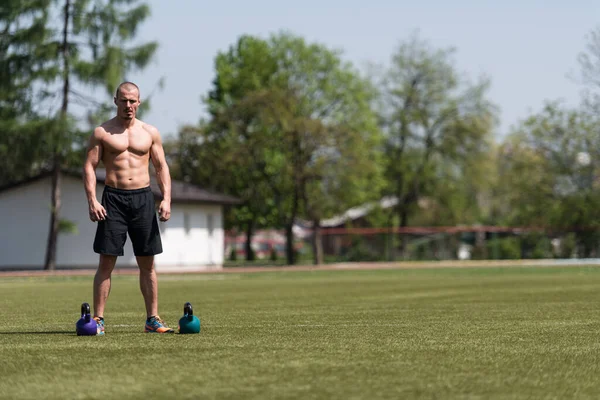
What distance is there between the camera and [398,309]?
13.0 meters

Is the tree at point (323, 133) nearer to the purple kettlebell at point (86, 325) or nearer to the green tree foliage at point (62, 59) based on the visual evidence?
the green tree foliage at point (62, 59)

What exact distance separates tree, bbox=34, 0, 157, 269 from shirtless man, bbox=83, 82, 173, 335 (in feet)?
111

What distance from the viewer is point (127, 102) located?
→ 9352 mm

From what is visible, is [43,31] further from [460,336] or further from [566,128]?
[460,336]

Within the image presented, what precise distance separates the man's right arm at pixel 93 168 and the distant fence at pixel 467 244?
151 ft

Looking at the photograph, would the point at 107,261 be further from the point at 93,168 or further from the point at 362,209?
the point at 362,209

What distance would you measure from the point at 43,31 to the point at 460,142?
3216 cm

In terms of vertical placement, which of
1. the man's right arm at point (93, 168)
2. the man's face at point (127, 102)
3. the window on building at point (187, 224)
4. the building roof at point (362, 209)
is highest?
the building roof at point (362, 209)

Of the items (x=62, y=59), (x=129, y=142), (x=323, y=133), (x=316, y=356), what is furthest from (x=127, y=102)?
(x=323, y=133)

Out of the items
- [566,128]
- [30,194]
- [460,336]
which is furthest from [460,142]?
[460,336]

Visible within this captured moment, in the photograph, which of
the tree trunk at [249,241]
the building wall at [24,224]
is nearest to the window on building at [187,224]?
the building wall at [24,224]

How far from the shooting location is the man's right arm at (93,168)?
30.3ft

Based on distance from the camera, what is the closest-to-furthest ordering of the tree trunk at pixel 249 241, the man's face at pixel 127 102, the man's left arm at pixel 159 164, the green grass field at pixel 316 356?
the green grass field at pixel 316 356, the man's face at pixel 127 102, the man's left arm at pixel 159 164, the tree trunk at pixel 249 241

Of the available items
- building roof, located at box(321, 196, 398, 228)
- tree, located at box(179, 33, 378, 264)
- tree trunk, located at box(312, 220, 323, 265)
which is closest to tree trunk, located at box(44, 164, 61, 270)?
tree, located at box(179, 33, 378, 264)
